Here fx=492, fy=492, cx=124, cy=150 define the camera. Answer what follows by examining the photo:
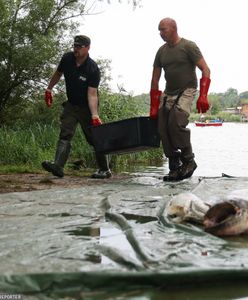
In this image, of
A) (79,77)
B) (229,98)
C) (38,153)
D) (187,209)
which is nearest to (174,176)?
(79,77)

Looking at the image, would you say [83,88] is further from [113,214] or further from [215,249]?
[215,249]

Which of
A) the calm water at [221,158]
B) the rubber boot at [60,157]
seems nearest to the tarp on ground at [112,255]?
the rubber boot at [60,157]

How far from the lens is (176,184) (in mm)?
5395

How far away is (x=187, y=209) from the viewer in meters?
3.08

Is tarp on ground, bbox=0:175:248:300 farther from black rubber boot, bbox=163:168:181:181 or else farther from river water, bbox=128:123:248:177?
river water, bbox=128:123:248:177

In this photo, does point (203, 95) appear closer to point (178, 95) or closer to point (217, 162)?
point (178, 95)

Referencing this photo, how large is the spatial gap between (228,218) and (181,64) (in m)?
3.42

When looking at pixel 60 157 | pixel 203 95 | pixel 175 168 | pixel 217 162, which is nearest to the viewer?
pixel 203 95

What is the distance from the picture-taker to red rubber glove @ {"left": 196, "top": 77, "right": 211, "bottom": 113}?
5.77 m

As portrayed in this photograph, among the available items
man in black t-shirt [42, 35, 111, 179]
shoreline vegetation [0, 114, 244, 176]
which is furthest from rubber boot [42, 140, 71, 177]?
shoreline vegetation [0, 114, 244, 176]

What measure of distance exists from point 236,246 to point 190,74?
3.65 metres

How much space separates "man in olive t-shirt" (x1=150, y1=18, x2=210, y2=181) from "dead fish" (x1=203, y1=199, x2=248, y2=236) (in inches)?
118

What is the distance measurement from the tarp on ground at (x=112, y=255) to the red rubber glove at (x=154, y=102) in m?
2.39

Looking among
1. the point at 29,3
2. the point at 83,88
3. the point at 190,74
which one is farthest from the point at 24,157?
the point at 29,3
